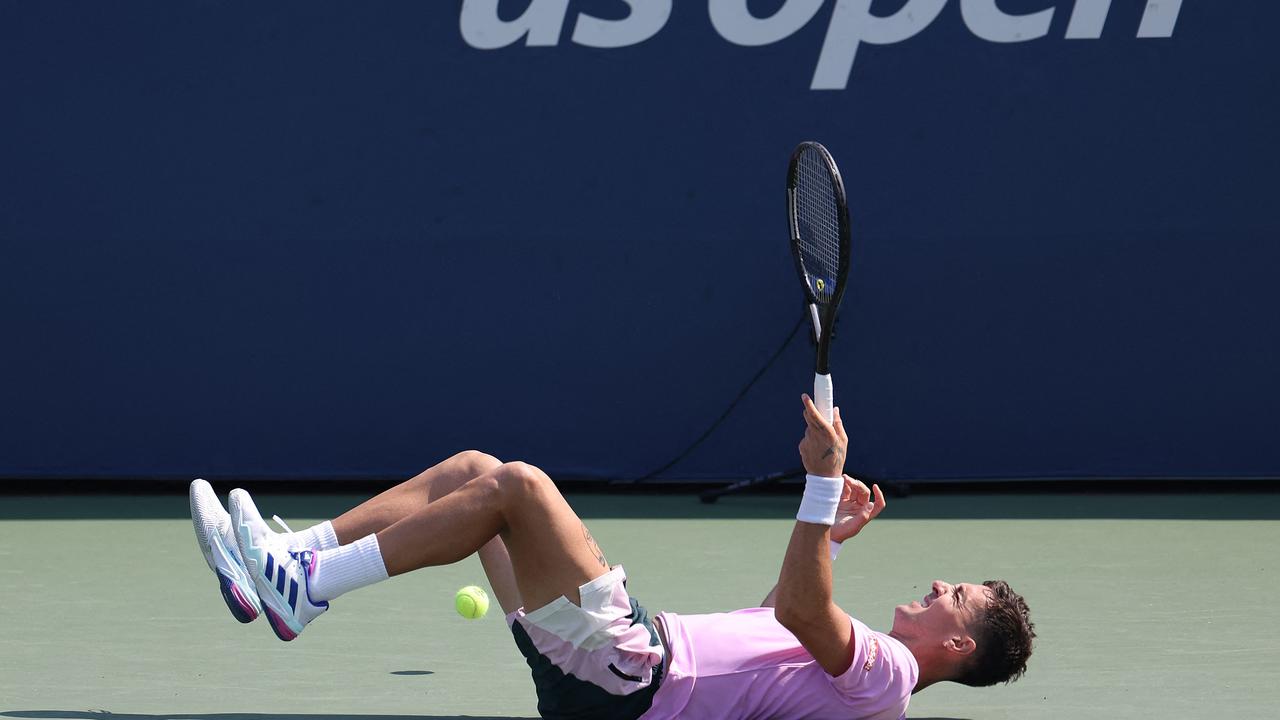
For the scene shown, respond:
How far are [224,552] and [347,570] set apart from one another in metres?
0.28

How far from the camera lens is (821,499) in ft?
9.69

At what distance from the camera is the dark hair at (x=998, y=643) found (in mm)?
3318

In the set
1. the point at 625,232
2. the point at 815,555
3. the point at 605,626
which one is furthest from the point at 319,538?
the point at 625,232

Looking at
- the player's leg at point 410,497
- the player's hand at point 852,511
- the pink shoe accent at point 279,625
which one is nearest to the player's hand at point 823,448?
the player's hand at point 852,511

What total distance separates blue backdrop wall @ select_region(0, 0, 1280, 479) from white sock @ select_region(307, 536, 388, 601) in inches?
191

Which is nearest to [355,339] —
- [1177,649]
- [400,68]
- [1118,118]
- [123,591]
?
[400,68]

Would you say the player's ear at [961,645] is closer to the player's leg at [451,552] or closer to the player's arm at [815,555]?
the player's arm at [815,555]

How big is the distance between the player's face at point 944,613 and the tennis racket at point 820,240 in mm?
467

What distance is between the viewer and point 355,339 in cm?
810

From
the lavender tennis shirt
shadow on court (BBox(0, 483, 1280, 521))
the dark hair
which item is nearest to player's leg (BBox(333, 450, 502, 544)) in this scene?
the lavender tennis shirt

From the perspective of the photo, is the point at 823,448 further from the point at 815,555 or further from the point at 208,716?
the point at 208,716

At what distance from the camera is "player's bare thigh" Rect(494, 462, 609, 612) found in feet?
10.6

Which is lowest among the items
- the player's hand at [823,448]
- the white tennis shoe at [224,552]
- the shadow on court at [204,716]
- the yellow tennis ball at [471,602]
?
the shadow on court at [204,716]

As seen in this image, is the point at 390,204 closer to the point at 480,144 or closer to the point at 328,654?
the point at 480,144
